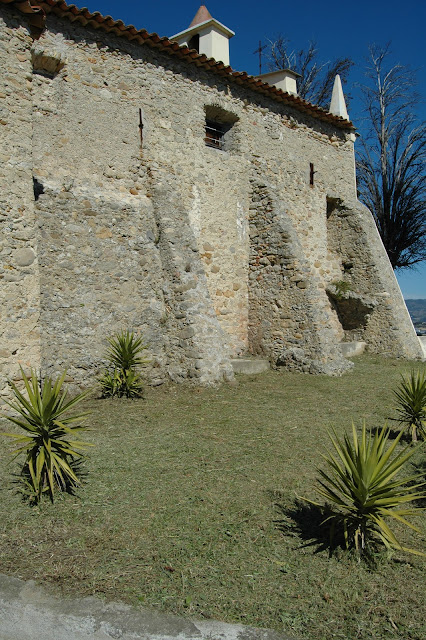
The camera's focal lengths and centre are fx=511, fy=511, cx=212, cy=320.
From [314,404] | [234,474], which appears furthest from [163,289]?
[234,474]

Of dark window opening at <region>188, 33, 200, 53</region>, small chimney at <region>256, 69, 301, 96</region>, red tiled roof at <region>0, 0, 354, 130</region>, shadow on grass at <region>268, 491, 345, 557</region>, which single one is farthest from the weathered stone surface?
small chimney at <region>256, 69, 301, 96</region>

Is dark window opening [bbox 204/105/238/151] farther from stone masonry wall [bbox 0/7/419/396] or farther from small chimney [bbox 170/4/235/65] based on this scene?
small chimney [bbox 170/4/235/65]

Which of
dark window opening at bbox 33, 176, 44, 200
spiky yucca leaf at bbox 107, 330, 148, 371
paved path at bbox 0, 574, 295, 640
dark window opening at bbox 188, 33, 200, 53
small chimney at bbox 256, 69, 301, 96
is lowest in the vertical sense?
paved path at bbox 0, 574, 295, 640

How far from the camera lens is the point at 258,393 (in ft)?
29.1

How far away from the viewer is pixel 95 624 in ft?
9.82

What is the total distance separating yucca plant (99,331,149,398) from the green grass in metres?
1.27

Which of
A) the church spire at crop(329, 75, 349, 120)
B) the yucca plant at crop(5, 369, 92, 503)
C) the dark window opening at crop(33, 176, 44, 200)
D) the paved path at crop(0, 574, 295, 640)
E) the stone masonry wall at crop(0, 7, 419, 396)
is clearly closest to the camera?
the paved path at crop(0, 574, 295, 640)

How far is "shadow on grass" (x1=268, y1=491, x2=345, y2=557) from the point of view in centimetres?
397

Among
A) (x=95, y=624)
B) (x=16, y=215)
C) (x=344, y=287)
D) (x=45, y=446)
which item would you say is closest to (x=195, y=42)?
(x=344, y=287)

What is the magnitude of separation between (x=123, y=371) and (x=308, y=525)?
462cm

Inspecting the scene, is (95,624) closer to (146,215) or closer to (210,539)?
(210,539)

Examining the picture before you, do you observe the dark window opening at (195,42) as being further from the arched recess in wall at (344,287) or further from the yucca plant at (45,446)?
the yucca plant at (45,446)

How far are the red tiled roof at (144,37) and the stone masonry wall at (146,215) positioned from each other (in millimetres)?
174

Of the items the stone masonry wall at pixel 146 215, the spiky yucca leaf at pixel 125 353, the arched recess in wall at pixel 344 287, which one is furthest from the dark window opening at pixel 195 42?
the spiky yucca leaf at pixel 125 353
